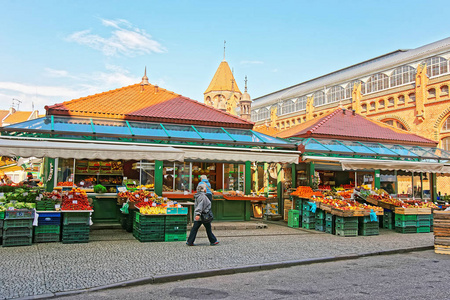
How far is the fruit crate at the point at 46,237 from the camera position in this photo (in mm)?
9413

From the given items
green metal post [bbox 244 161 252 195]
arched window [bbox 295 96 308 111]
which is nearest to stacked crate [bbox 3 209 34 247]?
green metal post [bbox 244 161 252 195]

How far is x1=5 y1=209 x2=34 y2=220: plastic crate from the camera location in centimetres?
890

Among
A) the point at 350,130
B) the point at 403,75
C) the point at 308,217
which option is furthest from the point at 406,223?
the point at 403,75

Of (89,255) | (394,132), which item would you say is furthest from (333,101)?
(89,255)

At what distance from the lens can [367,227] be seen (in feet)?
41.7

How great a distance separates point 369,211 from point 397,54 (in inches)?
1497

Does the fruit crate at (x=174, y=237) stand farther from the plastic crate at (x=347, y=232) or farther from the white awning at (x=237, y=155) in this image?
the plastic crate at (x=347, y=232)

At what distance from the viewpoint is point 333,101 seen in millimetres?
50156

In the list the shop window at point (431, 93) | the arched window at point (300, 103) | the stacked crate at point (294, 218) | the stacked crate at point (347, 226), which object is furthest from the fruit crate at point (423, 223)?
the arched window at point (300, 103)

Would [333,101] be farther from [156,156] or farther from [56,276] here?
[56,276]

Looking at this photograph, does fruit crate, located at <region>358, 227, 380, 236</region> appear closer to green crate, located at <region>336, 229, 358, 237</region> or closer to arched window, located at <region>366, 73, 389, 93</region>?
green crate, located at <region>336, 229, 358, 237</region>

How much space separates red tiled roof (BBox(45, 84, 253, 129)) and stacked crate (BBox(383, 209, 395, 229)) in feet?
22.0

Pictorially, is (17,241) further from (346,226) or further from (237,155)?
(346,226)

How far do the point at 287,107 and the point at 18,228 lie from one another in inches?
2088
